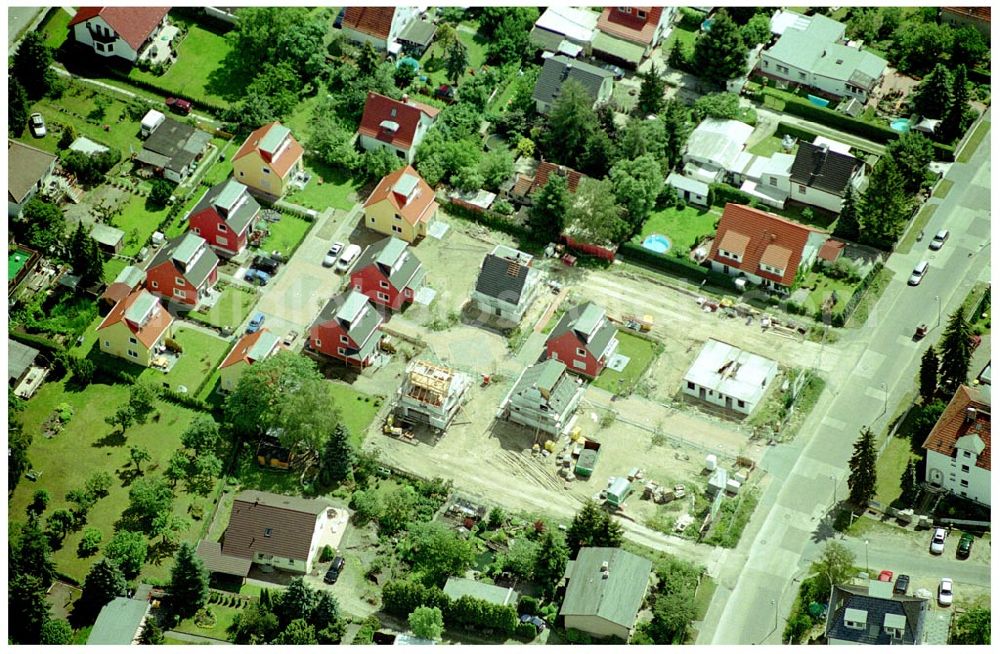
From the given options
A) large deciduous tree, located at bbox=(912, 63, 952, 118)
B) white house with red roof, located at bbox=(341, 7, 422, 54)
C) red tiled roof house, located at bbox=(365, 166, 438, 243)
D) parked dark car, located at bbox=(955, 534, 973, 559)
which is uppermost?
large deciduous tree, located at bbox=(912, 63, 952, 118)

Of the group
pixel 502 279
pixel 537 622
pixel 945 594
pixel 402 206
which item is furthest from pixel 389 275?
pixel 945 594

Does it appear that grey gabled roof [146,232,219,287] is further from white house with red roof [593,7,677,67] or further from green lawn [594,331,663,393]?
white house with red roof [593,7,677,67]

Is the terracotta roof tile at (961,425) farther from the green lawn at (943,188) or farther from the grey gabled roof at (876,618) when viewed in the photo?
the green lawn at (943,188)

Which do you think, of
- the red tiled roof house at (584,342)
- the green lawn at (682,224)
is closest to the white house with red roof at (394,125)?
the green lawn at (682,224)

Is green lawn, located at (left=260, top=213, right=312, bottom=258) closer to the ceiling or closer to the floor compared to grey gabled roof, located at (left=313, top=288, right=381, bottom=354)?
closer to the ceiling

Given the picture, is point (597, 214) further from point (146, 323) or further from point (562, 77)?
point (146, 323)

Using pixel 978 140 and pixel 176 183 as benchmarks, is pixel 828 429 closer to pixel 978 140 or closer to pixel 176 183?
pixel 978 140

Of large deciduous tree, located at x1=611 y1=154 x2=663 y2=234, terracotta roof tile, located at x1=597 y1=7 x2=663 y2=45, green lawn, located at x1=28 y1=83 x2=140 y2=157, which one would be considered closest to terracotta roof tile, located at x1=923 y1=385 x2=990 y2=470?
large deciduous tree, located at x1=611 y1=154 x2=663 y2=234
